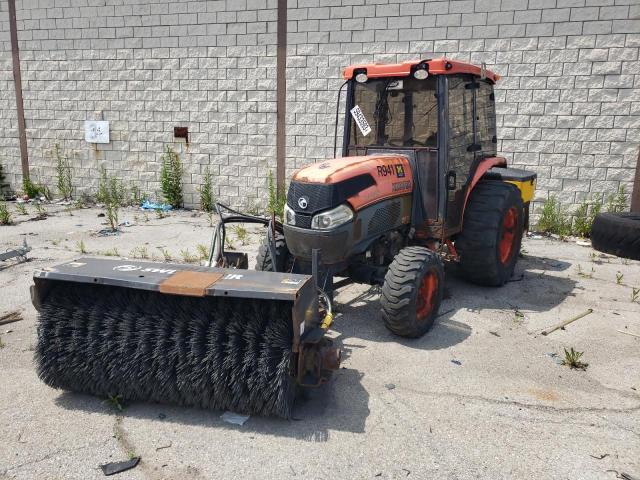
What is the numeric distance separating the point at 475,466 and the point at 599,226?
539 centimetres

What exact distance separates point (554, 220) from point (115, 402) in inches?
276

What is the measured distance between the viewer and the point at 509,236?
578 cm

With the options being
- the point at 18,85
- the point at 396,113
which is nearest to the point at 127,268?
the point at 396,113

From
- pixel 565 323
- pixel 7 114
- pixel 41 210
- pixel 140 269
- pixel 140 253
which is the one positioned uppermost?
pixel 7 114

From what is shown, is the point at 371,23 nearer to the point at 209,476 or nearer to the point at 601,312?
the point at 601,312

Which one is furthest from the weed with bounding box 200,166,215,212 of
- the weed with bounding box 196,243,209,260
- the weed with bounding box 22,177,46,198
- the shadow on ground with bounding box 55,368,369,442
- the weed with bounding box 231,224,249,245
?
the shadow on ground with bounding box 55,368,369,442

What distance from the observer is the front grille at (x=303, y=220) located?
13.8 feet

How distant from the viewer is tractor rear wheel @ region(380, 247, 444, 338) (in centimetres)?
402

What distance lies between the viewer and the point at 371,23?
865 cm

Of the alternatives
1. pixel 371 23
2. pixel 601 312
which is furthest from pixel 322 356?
pixel 371 23

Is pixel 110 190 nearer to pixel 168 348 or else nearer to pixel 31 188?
pixel 31 188

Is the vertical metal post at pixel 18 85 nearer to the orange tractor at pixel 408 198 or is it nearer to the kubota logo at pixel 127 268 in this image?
the orange tractor at pixel 408 198

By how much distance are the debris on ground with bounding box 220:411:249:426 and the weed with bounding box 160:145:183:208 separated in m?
7.55

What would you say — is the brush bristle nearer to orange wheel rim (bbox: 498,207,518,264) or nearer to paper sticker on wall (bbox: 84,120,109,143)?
orange wheel rim (bbox: 498,207,518,264)
